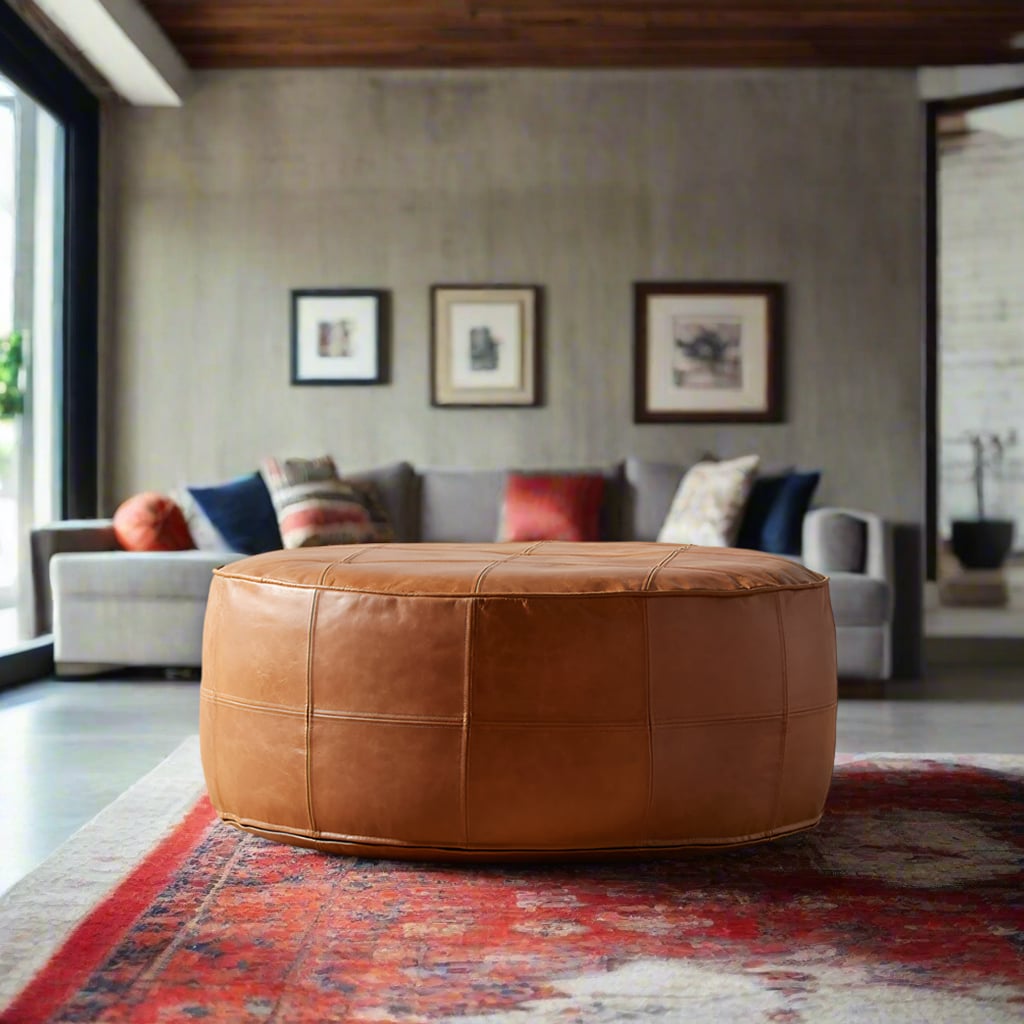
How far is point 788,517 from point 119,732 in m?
2.78

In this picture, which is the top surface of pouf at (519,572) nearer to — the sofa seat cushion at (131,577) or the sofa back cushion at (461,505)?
the sofa seat cushion at (131,577)

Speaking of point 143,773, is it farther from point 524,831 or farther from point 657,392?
point 657,392

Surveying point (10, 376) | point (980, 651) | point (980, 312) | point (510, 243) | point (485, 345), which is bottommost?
point (980, 651)

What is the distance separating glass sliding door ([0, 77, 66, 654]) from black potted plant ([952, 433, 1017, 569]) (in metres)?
Answer: 4.17

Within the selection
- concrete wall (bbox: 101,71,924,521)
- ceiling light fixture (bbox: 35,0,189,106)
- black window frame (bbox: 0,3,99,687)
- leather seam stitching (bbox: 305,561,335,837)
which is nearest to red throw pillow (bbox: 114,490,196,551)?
black window frame (bbox: 0,3,99,687)

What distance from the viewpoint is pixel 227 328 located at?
576 cm

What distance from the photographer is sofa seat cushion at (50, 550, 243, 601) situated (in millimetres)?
4516

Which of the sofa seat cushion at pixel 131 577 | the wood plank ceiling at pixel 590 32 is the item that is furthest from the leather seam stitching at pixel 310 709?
the wood plank ceiling at pixel 590 32

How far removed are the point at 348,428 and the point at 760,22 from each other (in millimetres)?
2604

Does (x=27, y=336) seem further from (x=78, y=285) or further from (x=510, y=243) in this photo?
A: (x=510, y=243)

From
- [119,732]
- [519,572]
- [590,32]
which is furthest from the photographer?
[590,32]

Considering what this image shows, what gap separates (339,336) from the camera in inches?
225

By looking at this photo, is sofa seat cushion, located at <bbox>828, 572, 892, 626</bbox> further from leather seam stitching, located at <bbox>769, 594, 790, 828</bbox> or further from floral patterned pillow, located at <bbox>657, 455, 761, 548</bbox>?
leather seam stitching, located at <bbox>769, 594, 790, 828</bbox>

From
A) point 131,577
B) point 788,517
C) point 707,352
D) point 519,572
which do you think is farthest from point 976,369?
point 519,572
